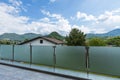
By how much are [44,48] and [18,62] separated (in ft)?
10.0

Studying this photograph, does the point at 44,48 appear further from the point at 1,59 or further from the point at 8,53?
the point at 1,59

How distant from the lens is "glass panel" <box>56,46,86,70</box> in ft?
28.5

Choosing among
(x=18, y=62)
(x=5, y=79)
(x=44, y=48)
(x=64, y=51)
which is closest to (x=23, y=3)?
(x=18, y=62)

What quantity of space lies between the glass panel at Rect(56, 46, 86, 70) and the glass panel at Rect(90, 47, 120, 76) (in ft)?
1.70

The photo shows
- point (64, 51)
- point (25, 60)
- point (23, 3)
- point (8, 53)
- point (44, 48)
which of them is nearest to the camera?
point (64, 51)

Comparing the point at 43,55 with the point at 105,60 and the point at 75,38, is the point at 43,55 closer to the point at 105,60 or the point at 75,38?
the point at 105,60

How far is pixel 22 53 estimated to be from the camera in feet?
40.8

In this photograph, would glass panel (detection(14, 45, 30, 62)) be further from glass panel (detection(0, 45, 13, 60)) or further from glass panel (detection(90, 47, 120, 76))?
glass panel (detection(90, 47, 120, 76))

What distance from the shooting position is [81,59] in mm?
8711

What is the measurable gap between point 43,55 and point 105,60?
410 centimetres

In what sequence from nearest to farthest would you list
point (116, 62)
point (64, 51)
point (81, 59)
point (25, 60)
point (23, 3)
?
point (116, 62), point (81, 59), point (64, 51), point (25, 60), point (23, 3)

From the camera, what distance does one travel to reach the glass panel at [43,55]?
10305mm

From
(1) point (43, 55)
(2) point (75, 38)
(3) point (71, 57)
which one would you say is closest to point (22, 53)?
(1) point (43, 55)

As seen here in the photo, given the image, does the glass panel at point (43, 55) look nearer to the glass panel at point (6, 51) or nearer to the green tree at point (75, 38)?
the glass panel at point (6, 51)
